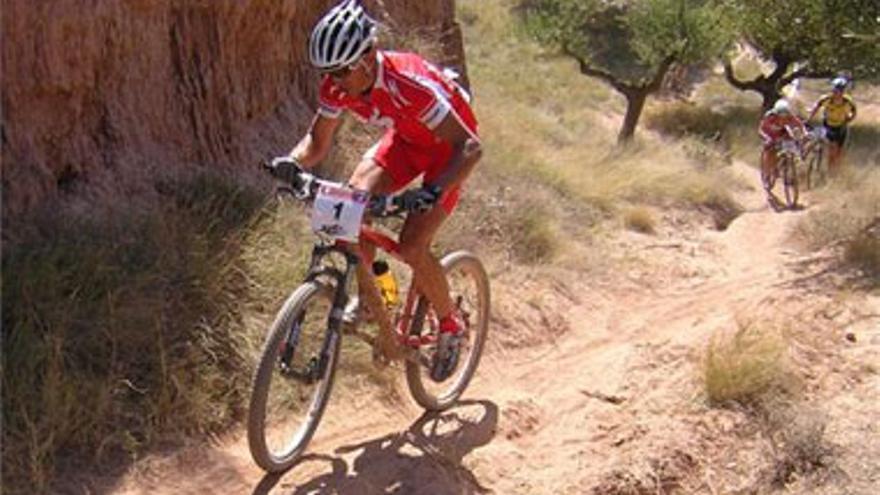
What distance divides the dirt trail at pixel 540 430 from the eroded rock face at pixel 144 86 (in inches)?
74.2

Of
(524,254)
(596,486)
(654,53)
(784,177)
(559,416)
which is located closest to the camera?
(596,486)

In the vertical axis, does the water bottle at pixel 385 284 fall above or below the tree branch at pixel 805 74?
above

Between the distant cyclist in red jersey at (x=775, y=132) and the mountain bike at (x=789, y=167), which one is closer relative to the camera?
the mountain bike at (x=789, y=167)

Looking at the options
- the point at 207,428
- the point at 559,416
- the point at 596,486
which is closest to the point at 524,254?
the point at 559,416

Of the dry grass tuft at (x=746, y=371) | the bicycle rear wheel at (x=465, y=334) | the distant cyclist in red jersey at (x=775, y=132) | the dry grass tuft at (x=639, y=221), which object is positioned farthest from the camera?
the distant cyclist in red jersey at (x=775, y=132)

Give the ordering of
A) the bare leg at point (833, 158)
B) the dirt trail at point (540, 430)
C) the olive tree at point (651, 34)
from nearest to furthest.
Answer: the dirt trail at point (540, 430)
the bare leg at point (833, 158)
the olive tree at point (651, 34)

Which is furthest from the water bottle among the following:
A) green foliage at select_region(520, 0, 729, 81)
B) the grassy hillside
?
green foliage at select_region(520, 0, 729, 81)

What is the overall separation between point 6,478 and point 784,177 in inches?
465

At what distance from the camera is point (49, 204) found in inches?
220

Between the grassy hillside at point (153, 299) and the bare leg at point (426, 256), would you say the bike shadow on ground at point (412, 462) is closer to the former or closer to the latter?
the grassy hillside at point (153, 299)

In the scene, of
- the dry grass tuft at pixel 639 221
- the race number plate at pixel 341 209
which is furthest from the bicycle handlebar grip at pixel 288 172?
the dry grass tuft at pixel 639 221

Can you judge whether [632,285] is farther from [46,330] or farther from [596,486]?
[46,330]

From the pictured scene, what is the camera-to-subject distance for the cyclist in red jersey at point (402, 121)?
14.7 ft

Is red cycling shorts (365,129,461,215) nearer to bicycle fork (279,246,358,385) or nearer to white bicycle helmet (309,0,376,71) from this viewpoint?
bicycle fork (279,246,358,385)
